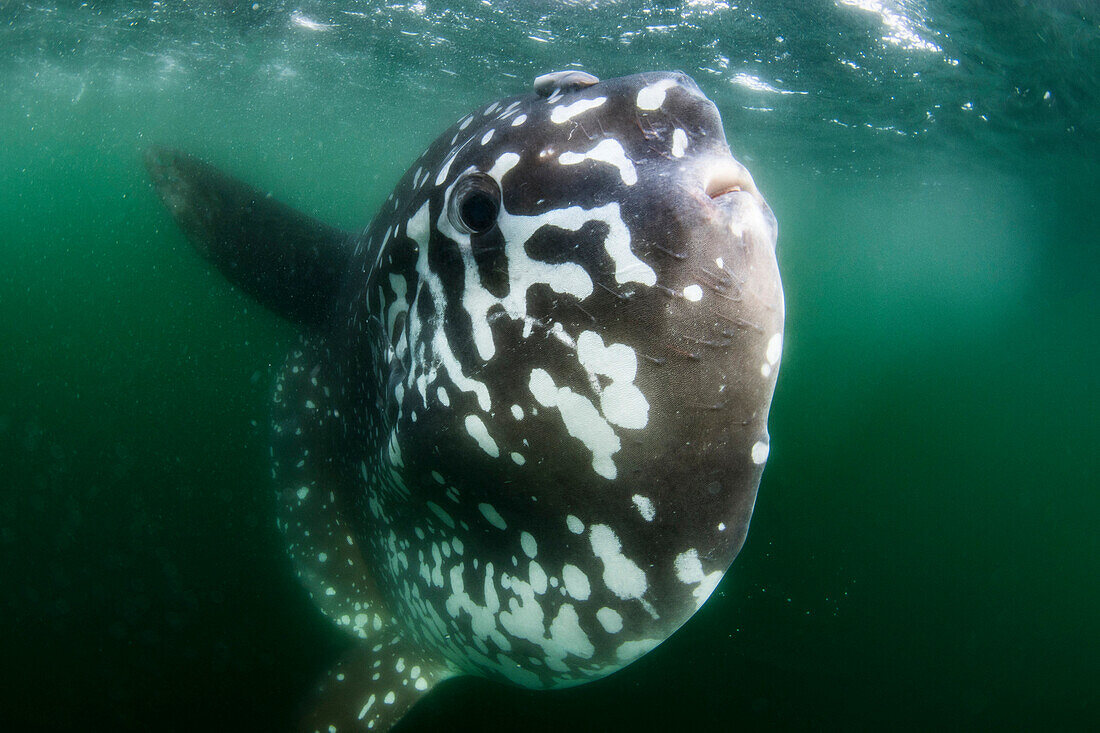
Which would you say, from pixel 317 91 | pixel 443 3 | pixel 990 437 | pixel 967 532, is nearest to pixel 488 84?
pixel 443 3

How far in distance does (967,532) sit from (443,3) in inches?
582

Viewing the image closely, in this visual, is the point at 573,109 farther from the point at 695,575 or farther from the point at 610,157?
the point at 695,575

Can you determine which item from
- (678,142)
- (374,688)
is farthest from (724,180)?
(374,688)

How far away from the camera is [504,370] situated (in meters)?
1.40

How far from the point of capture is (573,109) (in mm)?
1348

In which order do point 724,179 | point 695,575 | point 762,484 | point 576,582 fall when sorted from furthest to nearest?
point 762,484
point 576,582
point 695,575
point 724,179

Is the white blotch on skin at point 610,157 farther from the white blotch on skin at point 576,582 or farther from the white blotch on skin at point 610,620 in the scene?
the white blotch on skin at point 610,620

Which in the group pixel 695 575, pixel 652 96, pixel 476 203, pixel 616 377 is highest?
pixel 652 96

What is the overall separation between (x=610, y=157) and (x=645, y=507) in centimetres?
80

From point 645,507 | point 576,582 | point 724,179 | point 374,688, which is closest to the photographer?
point 724,179

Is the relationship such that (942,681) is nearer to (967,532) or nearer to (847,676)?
(847,676)

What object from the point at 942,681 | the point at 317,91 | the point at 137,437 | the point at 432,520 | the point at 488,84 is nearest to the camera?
the point at 432,520

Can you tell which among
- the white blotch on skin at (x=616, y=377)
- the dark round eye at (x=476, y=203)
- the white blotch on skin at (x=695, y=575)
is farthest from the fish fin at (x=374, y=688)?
the dark round eye at (x=476, y=203)

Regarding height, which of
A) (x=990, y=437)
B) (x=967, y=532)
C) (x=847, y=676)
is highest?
(x=847, y=676)
